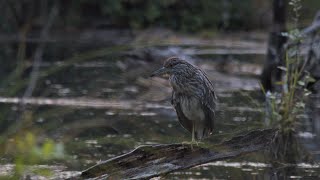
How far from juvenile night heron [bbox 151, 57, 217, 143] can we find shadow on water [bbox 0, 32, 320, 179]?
7.2 inches

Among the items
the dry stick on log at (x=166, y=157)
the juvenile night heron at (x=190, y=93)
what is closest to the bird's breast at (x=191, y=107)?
the juvenile night heron at (x=190, y=93)

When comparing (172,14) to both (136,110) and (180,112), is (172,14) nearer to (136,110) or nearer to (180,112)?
(136,110)

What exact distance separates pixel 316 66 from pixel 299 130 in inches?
63.4

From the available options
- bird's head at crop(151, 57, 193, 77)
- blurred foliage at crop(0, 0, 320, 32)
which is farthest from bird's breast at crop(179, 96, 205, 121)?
blurred foliage at crop(0, 0, 320, 32)

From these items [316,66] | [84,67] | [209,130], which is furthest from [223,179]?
[84,67]

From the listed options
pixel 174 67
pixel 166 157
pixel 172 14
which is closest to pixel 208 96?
pixel 174 67

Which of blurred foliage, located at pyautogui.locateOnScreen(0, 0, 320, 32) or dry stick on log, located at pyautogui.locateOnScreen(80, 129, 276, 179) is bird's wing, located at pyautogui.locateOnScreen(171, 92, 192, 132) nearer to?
dry stick on log, located at pyautogui.locateOnScreen(80, 129, 276, 179)

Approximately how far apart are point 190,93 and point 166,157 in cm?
77

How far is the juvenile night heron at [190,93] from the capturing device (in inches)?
240

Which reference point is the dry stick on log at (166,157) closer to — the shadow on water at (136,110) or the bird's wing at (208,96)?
the shadow on water at (136,110)

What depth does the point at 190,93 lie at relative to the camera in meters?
6.11

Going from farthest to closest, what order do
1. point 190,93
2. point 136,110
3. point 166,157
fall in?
point 136,110
point 190,93
point 166,157

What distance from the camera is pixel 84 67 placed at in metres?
13.5

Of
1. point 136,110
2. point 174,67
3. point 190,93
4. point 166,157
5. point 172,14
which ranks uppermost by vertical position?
point 174,67
